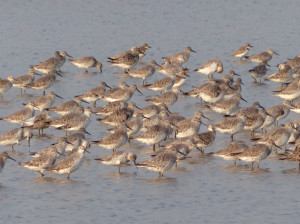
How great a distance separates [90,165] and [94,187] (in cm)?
180

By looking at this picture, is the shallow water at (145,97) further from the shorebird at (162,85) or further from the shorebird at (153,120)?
the shorebird at (153,120)

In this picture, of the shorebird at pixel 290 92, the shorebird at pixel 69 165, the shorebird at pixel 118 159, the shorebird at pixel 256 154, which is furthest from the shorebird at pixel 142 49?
the shorebird at pixel 69 165

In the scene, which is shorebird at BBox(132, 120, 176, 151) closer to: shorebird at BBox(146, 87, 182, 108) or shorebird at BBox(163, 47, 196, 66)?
shorebird at BBox(146, 87, 182, 108)

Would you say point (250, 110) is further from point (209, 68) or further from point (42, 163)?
point (42, 163)

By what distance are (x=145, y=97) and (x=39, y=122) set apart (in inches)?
212

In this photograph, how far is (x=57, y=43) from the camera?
116ft

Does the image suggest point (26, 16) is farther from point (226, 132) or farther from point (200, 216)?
point (200, 216)

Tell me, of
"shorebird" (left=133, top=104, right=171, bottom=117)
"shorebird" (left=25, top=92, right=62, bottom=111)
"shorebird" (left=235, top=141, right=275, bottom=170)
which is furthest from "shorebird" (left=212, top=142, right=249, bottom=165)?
"shorebird" (left=25, top=92, right=62, bottom=111)

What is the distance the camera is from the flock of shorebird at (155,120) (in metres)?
19.2

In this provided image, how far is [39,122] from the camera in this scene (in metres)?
22.5

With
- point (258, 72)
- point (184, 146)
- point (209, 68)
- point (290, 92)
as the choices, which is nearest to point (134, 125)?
point (184, 146)

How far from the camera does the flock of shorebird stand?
19234mm

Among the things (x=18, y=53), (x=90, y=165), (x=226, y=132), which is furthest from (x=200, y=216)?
(x=18, y=53)

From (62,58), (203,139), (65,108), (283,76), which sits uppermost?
(203,139)
